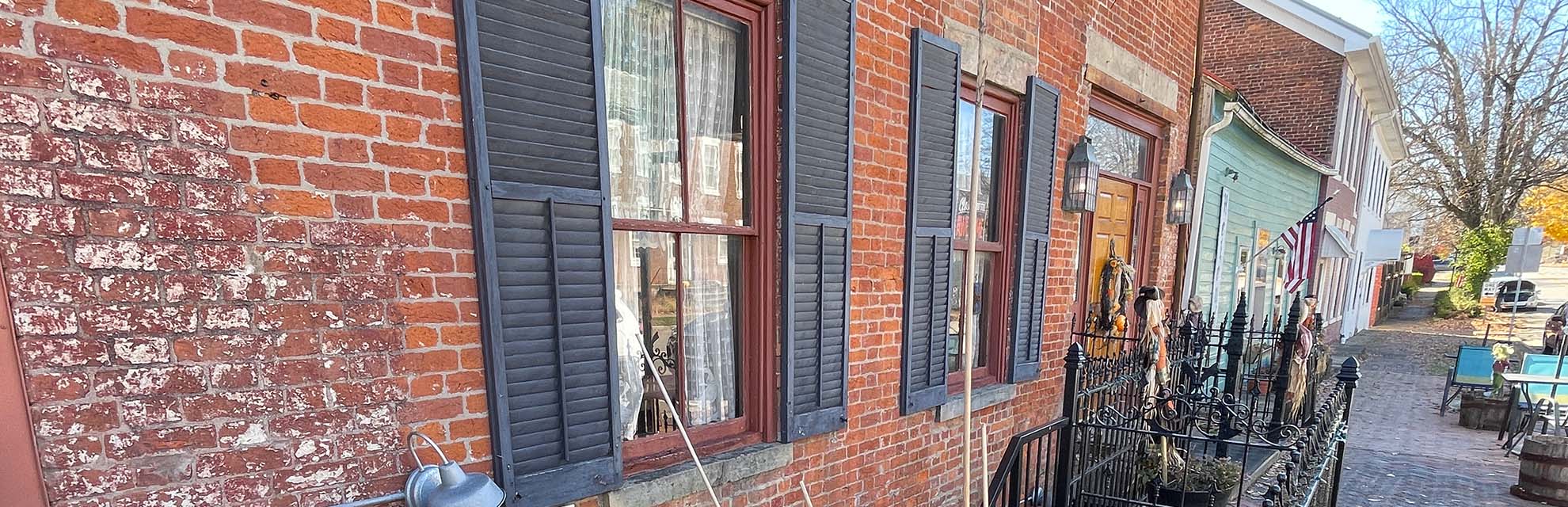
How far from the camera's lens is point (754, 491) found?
2707 mm

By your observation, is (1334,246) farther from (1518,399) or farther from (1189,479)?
(1189,479)

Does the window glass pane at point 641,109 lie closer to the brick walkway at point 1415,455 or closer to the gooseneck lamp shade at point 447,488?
the gooseneck lamp shade at point 447,488

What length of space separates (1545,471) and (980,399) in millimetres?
5702

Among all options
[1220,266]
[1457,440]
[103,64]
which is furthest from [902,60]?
[1457,440]

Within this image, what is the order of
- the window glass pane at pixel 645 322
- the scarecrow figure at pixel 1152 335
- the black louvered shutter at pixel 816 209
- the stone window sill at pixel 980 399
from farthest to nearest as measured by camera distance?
1. the scarecrow figure at pixel 1152 335
2. the stone window sill at pixel 980 399
3. the black louvered shutter at pixel 816 209
4. the window glass pane at pixel 645 322

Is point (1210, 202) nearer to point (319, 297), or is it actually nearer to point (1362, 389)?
point (1362, 389)

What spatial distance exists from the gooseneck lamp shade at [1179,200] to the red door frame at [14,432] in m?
6.78

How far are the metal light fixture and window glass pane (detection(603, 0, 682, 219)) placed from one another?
36.1 inches

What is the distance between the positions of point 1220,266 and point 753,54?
339 inches

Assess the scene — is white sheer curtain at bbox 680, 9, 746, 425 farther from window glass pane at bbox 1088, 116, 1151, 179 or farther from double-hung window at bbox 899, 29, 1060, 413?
window glass pane at bbox 1088, 116, 1151, 179

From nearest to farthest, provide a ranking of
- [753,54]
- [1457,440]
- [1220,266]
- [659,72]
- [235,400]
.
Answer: [235,400], [659,72], [753,54], [1457,440], [1220,266]

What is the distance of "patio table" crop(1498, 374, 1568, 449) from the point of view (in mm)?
6961

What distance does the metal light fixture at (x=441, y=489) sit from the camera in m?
1.63

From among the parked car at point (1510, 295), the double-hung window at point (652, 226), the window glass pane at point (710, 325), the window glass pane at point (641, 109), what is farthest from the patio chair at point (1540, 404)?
the parked car at point (1510, 295)
